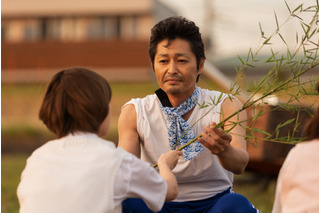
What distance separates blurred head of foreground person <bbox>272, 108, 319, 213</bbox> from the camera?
223cm

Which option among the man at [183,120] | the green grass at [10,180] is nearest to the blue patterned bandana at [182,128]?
the man at [183,120]

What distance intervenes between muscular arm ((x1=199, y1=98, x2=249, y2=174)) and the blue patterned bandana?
0.17 metres

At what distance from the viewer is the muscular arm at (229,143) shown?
2.63m

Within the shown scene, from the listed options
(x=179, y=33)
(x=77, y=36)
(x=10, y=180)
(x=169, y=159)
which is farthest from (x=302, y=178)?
(x=77, y=36)

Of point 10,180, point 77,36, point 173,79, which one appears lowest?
point 77,36

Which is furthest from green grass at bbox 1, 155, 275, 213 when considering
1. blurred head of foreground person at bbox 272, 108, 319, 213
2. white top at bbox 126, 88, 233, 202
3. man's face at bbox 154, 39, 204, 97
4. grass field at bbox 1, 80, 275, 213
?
blurred head of foreground person at bbox 272, 108, 319, 213

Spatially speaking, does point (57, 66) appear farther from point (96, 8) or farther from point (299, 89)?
point (299, 89)

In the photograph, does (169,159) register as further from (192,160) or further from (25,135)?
(25,135)

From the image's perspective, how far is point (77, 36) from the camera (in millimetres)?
27656

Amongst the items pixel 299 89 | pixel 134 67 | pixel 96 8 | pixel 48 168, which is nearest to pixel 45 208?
pixel 48 168

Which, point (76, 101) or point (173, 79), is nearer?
point (76, 101)

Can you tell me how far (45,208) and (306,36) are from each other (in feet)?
4.77

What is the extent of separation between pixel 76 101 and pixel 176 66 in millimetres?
844

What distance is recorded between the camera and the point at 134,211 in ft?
9.39
